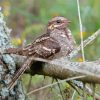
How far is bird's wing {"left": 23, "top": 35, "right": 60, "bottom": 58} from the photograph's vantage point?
12.7 ft

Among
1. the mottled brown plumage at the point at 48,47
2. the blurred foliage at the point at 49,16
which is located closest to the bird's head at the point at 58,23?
the mottled brown plumage at the point at 48,47

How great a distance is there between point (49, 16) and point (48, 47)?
3.50 m

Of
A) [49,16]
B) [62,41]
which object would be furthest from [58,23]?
[49,16]

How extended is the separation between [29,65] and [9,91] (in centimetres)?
29

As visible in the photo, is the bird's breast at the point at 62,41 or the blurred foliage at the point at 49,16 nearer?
the bird's breast at the point at 62,41

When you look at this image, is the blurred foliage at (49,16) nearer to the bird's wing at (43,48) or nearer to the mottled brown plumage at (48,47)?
the mottled brown plumage at (48,47)

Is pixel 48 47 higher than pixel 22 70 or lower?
higher

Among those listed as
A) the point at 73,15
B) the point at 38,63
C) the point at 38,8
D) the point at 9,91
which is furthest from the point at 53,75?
the point at 38,8

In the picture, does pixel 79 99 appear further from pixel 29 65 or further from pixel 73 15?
pixel 73 15

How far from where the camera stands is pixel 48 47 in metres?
3.94

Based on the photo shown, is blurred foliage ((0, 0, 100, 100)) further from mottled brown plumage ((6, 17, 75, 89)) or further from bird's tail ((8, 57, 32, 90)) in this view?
bird's tail ((8, 57, 32, 90))

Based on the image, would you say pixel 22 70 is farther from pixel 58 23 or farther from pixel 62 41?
pixel 58 23

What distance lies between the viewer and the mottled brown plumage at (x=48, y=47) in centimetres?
389

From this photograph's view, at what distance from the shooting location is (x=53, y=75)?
383 cm
